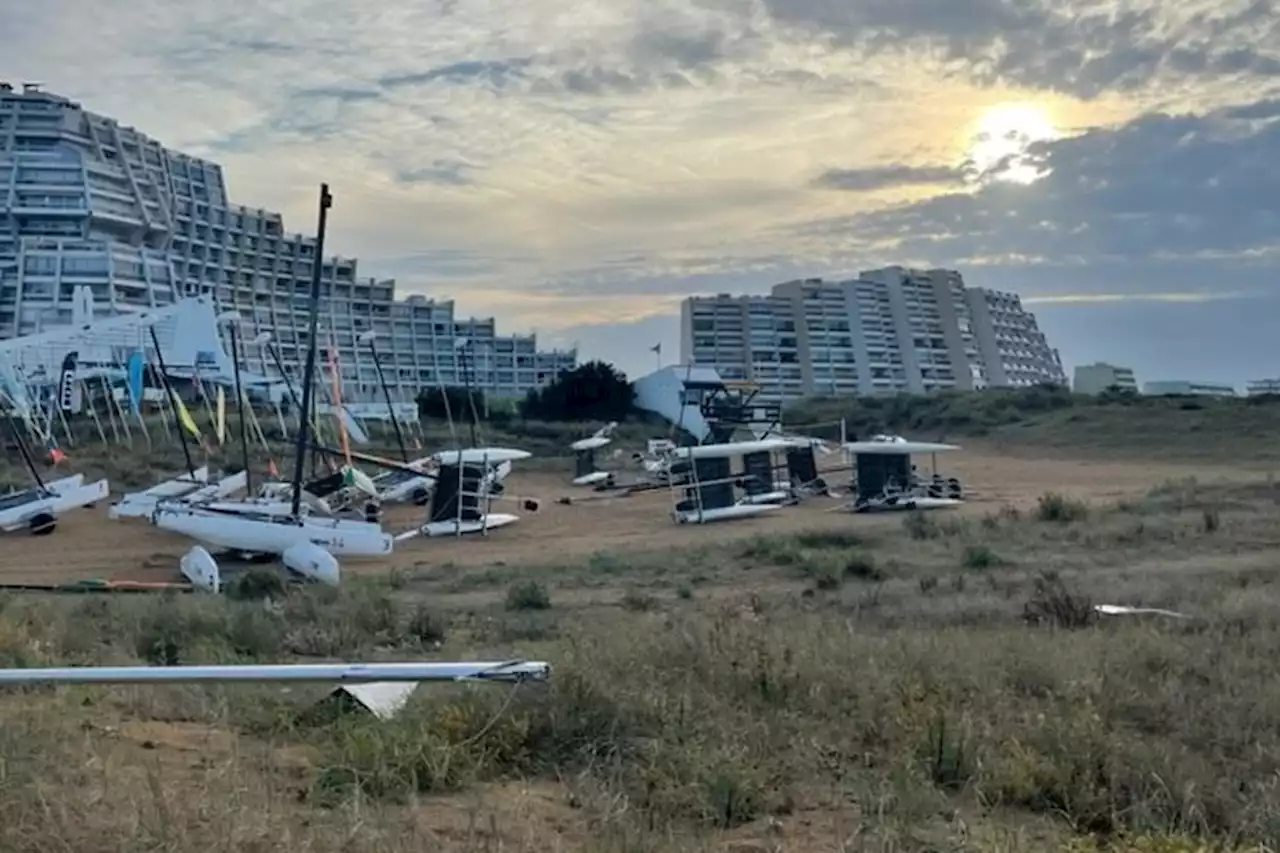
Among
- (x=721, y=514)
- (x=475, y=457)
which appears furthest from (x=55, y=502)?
(x=721, y=514)

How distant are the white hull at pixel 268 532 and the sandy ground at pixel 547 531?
0.32 meters

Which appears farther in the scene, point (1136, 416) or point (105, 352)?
point (1136, 416)

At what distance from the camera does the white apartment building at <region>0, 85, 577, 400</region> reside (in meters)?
70.8

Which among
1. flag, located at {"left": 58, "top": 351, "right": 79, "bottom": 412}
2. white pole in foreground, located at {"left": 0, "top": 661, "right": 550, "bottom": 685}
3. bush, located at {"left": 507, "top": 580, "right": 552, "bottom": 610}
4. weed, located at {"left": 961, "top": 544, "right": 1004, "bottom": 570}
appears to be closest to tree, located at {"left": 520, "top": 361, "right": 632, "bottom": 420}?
flag, located at {"left": 58, "top": 351, "right": 79, "bottom": 412}

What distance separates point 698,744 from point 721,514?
24.2 m

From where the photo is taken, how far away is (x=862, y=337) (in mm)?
108188

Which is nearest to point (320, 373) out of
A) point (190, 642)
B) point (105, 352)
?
point (105, 352)

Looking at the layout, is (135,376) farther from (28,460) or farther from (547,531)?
(547,531)

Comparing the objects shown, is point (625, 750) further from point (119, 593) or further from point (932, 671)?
point (119, 593)

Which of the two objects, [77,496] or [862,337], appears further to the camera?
[862,337]

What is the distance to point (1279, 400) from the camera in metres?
57.0

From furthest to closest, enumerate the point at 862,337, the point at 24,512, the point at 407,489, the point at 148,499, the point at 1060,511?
1. the point at 862,337
2. the point at 407,489
3. the point at 148,499
4. the point at 24,512
5. the point at 1060,511

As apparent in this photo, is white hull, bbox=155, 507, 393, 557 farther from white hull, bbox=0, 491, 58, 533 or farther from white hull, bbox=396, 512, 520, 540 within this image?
white hull, bbox=0, 491, 58, 533

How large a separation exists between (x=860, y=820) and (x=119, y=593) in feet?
46.3
